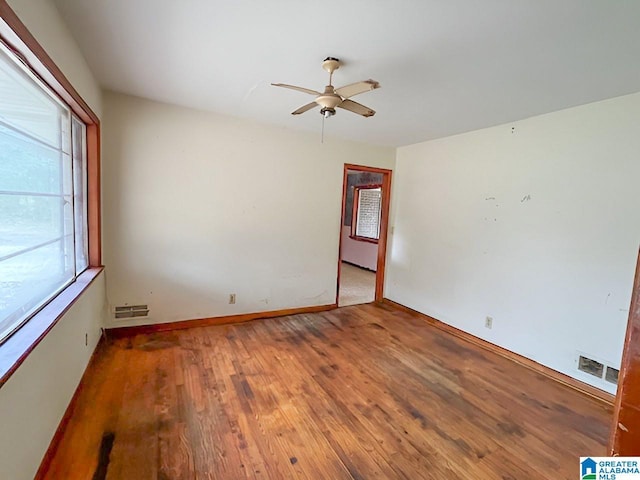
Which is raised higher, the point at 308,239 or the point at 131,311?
the point at 308,239

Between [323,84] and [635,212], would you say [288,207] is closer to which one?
[323,84]

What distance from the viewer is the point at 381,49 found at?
1.83 meters

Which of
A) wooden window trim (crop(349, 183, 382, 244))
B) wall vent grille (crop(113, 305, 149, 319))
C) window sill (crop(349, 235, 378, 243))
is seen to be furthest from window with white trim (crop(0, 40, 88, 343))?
wooden window trim (crop(349, 183, 382, 244))

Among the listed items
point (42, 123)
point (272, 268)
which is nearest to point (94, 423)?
point (42, 123)

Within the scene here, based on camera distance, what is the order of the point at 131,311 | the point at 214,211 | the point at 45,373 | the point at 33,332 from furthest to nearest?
the point at 214,211 < the point at 131,311 < the point at 45,373 < the point at 33,332

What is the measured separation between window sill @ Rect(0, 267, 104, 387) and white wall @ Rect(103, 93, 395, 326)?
1039 millimetres

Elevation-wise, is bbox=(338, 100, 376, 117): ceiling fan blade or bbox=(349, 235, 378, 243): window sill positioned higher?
bbox=(338, 100, 376, 117): ceiling fan blade

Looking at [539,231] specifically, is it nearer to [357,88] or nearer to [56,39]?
[357,88]

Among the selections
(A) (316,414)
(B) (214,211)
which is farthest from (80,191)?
(A) (316,414)

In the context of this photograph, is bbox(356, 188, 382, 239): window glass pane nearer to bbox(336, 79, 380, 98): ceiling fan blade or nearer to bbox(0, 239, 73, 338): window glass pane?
bbox(336, 79, 380, 98): ceiling fan blade

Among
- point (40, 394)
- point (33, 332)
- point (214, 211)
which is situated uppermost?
point (214, 211)

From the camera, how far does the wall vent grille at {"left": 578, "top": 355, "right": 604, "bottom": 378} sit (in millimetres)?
2414

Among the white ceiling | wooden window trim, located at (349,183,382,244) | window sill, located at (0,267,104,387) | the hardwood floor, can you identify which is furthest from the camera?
wooden window trim, located at (349,183,382,244)

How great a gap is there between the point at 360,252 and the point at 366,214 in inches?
36.0
